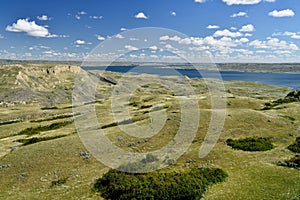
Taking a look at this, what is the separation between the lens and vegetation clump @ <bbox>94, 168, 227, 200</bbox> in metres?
22.8

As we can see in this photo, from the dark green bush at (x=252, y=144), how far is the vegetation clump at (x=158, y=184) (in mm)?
8581

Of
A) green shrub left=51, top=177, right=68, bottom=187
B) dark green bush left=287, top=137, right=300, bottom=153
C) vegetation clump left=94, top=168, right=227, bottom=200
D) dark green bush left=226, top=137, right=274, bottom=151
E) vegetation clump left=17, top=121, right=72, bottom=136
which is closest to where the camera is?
vegetation clump left=94, top=168, right=227, bottom=200

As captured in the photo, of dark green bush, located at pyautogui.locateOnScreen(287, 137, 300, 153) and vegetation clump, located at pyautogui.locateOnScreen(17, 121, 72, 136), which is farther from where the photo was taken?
vegetation clump, located at pyautogui.locateOnScreen(17, 121, 72, 136)

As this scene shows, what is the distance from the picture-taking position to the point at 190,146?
115 ft

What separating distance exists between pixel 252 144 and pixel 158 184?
1690cm

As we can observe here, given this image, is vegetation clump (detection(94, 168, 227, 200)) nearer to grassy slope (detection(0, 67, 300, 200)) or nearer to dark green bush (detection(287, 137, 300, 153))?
grassy slope (detection(0, 67, 300, 200))

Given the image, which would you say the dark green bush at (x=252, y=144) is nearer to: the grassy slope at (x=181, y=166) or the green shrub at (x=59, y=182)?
the grassy slope at (x=181, y=166)

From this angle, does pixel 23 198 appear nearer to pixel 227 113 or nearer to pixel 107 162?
pixel 107 162

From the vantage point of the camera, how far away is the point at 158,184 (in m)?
23.7

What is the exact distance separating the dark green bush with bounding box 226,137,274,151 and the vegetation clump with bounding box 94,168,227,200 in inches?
338

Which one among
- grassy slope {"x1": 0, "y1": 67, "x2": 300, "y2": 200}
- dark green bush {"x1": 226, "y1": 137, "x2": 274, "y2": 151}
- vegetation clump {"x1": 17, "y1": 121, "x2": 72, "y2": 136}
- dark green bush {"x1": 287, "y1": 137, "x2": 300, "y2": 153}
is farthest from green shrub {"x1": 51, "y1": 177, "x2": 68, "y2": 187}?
vegetation clump {"x1": 17, "y1": 121, "x2": 72, "y2": 136}

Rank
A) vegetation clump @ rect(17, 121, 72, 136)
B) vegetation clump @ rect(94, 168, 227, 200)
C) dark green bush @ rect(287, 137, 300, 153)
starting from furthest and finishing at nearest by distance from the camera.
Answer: vegetation clump @ rect(17, 121, 72, 136), dark green bush @ rect(287, 137, 300, 153), vegetation clump @ rect(94, 168, 227, 200)

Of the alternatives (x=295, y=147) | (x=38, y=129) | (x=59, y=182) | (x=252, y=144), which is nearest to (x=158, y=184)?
(x=59, y=182)

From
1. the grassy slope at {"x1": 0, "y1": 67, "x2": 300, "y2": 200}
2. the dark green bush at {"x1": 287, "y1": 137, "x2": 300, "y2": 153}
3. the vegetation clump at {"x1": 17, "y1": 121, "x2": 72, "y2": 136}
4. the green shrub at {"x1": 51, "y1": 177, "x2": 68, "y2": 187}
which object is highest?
the dark green bush at {"x1": 287, "y1": 137, "x2": 300, "y2": 153}
